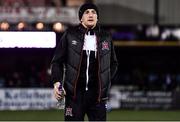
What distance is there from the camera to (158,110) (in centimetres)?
2178

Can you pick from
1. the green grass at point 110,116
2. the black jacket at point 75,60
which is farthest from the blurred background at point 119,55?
the black jacket at point 75,60

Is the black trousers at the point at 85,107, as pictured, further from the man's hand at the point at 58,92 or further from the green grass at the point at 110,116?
the green grass at the point at 110,116

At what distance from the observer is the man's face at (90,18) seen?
632cm

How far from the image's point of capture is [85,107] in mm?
6371

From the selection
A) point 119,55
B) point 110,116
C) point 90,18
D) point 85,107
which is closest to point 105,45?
point 90,18

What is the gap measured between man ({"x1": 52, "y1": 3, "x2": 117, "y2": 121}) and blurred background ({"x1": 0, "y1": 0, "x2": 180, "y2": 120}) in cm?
1197

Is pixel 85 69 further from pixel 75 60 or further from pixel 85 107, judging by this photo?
pixel 85 107

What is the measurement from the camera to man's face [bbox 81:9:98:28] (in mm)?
6320

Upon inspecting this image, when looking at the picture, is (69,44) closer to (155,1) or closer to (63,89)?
(63,89)

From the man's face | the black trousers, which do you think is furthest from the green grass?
the man's face

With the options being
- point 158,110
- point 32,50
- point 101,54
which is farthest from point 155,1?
point 101,54

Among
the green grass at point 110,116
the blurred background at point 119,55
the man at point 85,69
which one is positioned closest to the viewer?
the man at point 85,69

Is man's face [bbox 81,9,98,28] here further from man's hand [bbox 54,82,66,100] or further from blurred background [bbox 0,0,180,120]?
blurred background [bbox 0,0,180,120]

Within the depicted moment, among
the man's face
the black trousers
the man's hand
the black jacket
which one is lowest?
the black trousers
